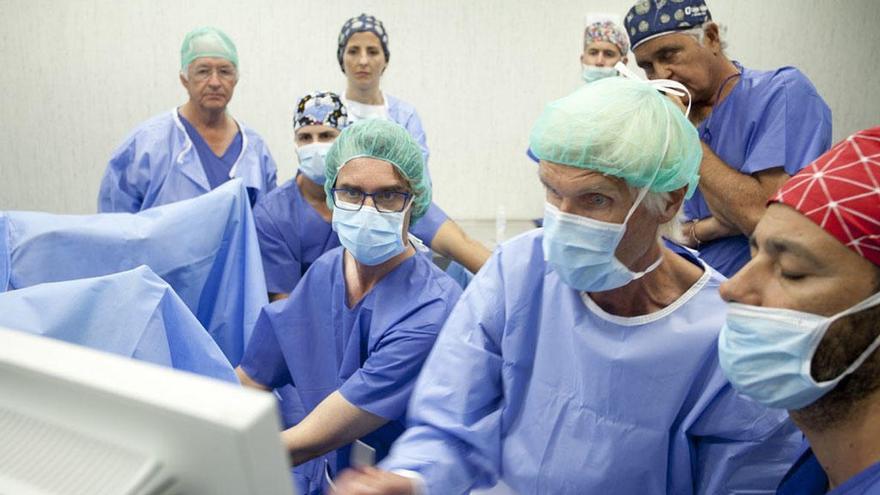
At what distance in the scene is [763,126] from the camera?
190 centimetres

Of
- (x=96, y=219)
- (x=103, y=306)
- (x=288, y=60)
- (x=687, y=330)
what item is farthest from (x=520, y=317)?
(x=288, y=60)

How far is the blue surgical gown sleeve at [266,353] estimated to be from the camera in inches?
69.5

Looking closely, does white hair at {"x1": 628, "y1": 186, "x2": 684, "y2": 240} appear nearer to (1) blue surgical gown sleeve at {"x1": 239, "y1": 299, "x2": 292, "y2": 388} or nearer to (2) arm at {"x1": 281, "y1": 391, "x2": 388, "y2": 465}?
(2) arm at {"x1": 281, "y1": 391, "x2": 388, "y2": 465}

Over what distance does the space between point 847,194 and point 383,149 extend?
1.07m

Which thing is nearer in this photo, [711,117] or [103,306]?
[103,306]

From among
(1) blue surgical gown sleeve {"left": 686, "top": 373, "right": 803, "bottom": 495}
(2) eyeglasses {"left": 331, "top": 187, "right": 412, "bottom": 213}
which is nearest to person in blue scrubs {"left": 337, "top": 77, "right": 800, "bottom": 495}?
(1) blue surgical gown sleeve {"left": 686, "top": 373, "right": 803, "bottom": 495}

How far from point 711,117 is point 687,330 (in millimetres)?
931

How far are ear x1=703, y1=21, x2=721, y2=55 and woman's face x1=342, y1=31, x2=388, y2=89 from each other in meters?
1.53

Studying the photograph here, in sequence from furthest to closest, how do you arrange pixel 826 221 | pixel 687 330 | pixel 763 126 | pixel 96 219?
pixel 763 126
pixel 96 219
pixel 687 330
pixel 826 221

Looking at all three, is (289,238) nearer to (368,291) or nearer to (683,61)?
(368,291)

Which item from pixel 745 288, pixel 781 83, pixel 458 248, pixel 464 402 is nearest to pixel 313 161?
pixel 458 248

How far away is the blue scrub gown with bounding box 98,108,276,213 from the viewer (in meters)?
2.83

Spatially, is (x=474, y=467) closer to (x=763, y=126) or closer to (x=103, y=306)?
(x=103, y=306)

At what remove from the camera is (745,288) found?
97 cm
